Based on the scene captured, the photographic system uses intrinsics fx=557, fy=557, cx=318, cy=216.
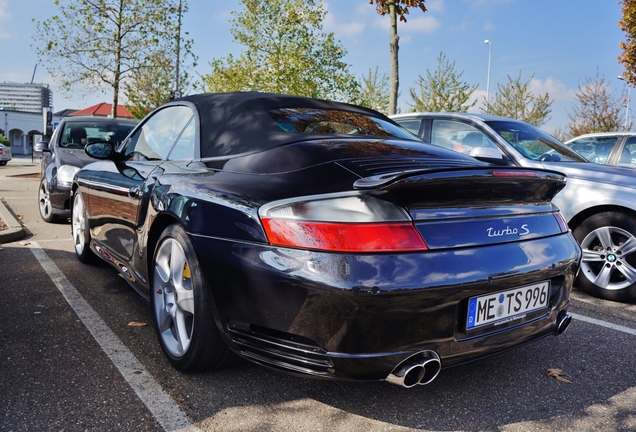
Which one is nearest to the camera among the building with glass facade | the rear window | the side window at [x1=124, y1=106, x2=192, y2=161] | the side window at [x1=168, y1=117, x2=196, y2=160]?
the rear window

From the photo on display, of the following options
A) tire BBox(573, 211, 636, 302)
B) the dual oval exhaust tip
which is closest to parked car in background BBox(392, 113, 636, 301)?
tire BBox(573, 211, 636, 302)

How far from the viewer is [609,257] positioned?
189 inches

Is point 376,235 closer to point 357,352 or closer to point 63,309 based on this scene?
point 357,352

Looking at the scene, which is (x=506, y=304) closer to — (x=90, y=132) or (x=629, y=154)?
(x=629, y=154)

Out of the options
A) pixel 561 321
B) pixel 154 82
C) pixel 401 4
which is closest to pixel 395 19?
pixel 401 4

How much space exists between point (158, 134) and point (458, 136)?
3.45 m

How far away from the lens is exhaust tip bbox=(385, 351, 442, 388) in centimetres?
221

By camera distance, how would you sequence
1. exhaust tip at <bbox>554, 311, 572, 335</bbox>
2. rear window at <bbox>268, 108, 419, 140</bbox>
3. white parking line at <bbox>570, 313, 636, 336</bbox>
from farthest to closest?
white parking line at <bbox>570, 313, 636, 336</bbox>
rear window at <bbox>268, 108, 419, 140</bbox>
exhaust tip at <bbox>554, 311, 572, 335</bbox>

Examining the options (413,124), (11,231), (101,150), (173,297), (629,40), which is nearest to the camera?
(173,297)

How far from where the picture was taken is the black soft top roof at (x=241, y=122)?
2.93 metres

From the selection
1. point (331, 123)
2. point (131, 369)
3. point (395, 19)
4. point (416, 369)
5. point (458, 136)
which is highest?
point (395, 19)

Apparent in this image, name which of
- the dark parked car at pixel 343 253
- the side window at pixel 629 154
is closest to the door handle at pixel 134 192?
the dark parked car at pixel 343 253

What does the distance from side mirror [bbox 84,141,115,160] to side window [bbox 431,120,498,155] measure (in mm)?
3429

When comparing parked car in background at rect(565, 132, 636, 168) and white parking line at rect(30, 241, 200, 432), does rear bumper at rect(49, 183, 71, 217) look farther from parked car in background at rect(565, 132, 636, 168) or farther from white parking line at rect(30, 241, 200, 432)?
parked car in background at rect(565, 132, 636, 168)
